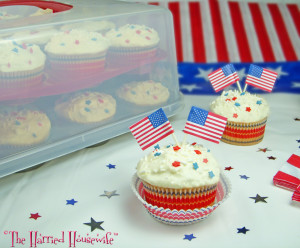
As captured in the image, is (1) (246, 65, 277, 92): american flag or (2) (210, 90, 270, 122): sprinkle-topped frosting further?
(1) (246, 65, 277, 92): american flag

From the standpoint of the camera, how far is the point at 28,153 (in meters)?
1.73

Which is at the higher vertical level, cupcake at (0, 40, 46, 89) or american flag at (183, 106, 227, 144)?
cupcake at (0, 40, 46, 89)

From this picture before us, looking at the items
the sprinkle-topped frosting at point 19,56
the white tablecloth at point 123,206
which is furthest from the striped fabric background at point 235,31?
the sprinkle-topped frosting at point 19,56

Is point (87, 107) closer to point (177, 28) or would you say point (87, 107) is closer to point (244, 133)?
point (244, 133)

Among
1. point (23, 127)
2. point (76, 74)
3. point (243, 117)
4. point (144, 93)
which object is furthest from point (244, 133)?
point (23, 127)

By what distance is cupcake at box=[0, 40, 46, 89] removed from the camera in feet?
5.28

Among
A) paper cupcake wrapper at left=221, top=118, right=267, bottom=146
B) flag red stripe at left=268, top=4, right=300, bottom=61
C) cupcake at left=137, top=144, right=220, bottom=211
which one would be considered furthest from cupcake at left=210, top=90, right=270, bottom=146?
flag red stripe at left=268, top=4, right=300, bottom=61

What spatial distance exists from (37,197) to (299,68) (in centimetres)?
192

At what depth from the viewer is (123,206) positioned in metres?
1.60

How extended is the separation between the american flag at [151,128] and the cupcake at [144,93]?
1.86 feet

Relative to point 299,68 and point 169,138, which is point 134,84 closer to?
point 169,138

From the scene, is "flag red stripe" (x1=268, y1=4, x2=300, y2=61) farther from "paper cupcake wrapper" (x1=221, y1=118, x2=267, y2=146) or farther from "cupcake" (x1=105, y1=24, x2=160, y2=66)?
"cupcake" (x1=105, y1=24, x2=160, y2=66)

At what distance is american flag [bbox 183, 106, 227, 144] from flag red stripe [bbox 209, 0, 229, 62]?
1452 millimetres

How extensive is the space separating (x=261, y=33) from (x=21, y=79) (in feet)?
6.39
